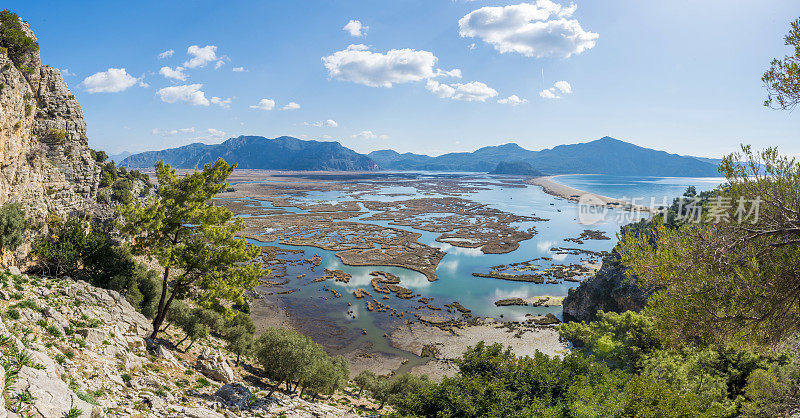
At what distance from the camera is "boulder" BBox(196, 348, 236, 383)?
53.3 feet

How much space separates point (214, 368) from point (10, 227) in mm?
13279

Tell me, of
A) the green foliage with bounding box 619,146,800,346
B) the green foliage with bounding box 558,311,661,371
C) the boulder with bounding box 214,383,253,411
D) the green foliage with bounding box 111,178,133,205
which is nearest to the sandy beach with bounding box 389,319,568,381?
the green foliage with bounding box 558,311,661,371

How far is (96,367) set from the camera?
428 inches

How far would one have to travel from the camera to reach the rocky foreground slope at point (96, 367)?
7.10 metres

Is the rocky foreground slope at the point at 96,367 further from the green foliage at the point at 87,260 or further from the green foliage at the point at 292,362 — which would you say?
the green foliage at the point at 87,260

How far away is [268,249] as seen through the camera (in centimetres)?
6462

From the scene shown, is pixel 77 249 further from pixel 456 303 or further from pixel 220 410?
pixel 456 303

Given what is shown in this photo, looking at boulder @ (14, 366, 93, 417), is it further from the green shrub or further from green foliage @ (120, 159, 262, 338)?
green foliage @ (120, 159, 262, 338)

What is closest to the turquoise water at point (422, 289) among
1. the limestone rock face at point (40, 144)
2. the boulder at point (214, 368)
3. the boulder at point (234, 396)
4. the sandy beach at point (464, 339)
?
the sandy beach at point (464, 339)

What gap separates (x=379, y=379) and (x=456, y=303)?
19.0 m

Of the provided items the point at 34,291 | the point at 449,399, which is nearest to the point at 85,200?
the point at 34,291

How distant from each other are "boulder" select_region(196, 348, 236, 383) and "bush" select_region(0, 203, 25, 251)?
11.4 metres

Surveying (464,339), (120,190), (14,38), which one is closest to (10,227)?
(14,38)

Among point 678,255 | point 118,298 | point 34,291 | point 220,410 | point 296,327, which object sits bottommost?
point 296,327
